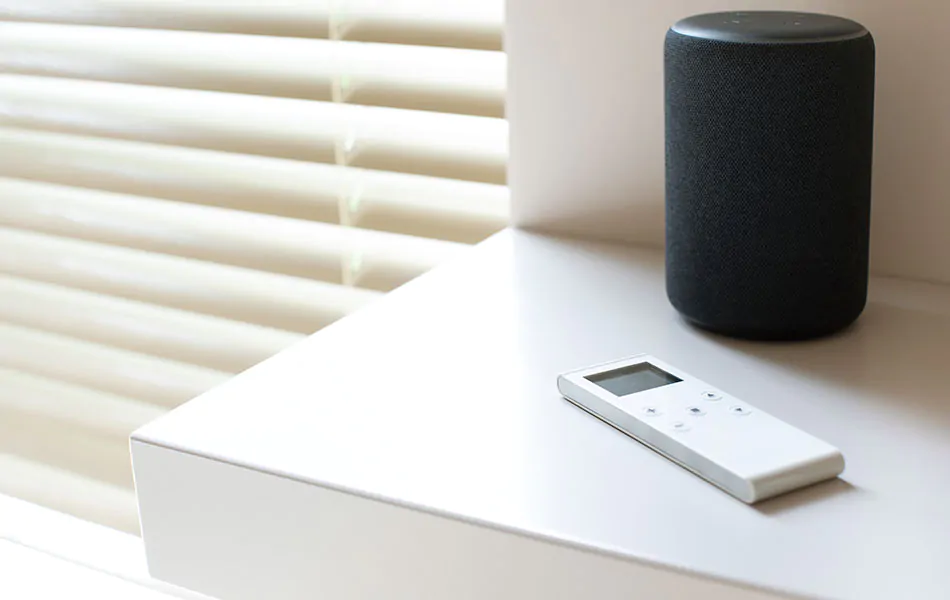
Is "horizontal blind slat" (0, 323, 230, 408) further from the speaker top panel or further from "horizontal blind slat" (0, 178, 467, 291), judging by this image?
the speaker top panel

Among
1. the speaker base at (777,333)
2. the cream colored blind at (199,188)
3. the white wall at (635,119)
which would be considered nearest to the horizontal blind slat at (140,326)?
the cream colored blind at (199,188)

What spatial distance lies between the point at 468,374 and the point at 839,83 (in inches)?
8.6

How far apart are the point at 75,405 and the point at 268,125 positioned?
40 cm

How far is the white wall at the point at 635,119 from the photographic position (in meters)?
0.60

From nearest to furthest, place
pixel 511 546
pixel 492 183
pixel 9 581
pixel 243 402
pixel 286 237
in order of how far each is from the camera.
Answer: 1. pixel 511 546
2. pixel 243 402
3. pixel 492 183
4. pixel 286 237
5. pixel 9 581

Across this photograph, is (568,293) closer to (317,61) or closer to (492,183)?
(492,183)

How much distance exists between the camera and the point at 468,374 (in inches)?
20.3

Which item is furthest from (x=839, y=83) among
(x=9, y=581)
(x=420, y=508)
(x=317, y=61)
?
(x=9, y=581)

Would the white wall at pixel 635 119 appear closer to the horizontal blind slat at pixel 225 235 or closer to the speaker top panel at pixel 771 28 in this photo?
the speaker top panel at pixel 771 28

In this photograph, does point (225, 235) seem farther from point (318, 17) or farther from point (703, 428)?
point (703, 428)

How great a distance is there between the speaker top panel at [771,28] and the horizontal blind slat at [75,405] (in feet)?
2.37

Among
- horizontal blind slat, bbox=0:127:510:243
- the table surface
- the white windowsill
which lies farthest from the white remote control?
the white windowsill

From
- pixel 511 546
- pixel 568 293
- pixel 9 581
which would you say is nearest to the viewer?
pixel 511 546

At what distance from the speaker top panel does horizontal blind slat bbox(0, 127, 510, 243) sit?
0.30 m
